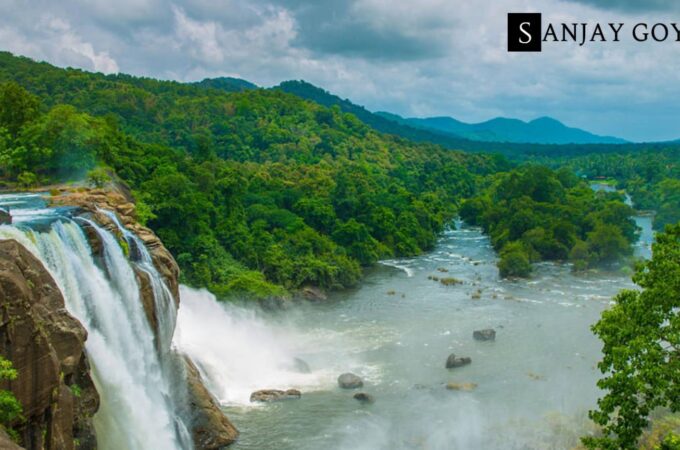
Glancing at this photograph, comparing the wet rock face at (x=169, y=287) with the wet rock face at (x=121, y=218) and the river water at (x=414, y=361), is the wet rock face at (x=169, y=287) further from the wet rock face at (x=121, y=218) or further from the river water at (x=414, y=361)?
the river water at (x=414, y=361)

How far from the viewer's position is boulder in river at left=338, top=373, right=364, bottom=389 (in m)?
28.2

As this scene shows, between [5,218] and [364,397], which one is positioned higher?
[5,218]

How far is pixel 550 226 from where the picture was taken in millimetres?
61094

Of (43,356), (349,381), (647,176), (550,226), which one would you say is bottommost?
(349,381)

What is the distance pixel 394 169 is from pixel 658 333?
99.4 meters

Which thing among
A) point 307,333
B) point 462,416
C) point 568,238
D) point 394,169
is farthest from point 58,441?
point 394,169

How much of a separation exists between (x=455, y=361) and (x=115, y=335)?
17728 mm

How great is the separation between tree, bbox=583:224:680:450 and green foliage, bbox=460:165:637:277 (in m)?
37.7

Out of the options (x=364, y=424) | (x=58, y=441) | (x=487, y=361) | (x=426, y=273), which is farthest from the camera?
(x=426, y=273)

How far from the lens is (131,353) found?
19266 mm

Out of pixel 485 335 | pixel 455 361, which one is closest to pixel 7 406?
pixel 455 361

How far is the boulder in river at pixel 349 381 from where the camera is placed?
28234 mm

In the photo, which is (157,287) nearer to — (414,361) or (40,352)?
(40,352)

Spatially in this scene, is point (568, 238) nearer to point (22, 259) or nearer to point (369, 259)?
point (369, 259)
